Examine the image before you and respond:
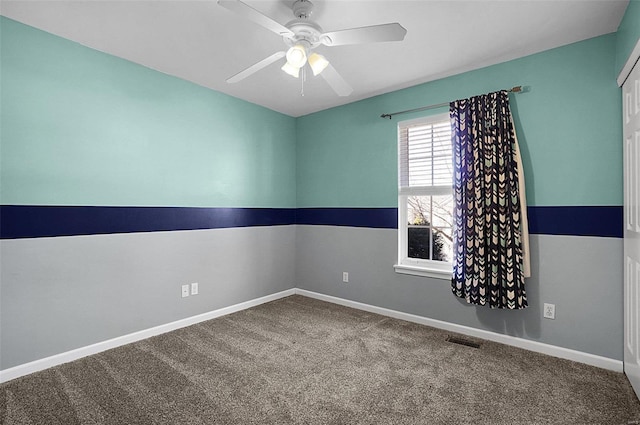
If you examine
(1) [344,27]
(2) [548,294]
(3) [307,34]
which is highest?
(1) [344,27]

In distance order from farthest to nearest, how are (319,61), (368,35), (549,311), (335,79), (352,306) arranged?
(352,306) < (549,311) < (335,79) < (319,61) < (368,35)

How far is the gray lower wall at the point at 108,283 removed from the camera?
2295 millimetres

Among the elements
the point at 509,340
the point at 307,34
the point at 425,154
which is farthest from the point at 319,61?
the point at 509,340

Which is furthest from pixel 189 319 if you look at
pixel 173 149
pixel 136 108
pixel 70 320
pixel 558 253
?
pixel 558 253

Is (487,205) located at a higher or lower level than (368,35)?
lower

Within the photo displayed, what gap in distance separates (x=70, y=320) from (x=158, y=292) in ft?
2.23

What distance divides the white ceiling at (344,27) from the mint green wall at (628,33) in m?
0.06

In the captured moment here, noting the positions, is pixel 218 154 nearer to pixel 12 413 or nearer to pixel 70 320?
pixel 70 320

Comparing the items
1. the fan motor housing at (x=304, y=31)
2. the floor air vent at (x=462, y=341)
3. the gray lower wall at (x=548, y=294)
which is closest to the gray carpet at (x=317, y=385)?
the floor air vent at (x=462, y=341)

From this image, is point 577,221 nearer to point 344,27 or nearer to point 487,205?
point 487,205

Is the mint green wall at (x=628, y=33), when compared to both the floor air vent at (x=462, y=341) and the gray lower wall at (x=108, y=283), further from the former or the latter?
the gray lower wall at (x=108, y=283)

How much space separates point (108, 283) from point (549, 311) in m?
3.61

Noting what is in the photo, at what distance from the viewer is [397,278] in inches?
138

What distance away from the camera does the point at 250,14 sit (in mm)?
1637
